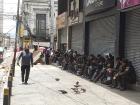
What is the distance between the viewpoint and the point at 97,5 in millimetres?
22438

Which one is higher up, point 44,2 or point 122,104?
point 44,2

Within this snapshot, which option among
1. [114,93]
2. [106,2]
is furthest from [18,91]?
[106,2]

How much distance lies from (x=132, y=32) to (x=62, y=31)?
1891cm

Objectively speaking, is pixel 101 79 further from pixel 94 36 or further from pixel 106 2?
pixel 94 36

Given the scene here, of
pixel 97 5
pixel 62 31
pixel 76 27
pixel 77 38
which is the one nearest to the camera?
pixel 97 5

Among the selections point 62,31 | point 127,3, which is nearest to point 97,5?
point 127,3

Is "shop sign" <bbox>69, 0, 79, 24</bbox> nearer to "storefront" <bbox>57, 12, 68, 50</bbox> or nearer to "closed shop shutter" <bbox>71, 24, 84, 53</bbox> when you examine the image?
"closed shop shutter" <bbox>71, 24, 84, 53</bbox>

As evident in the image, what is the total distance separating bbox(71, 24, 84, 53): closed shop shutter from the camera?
1144 inches

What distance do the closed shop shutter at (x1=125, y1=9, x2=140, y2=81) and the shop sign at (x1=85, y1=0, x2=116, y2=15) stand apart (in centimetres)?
124

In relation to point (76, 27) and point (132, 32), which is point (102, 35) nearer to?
point (132, 32)

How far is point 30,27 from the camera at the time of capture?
240 feet

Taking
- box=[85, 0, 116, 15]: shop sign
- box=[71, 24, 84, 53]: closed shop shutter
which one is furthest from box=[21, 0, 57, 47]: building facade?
box=[85, 0, 116, 15]: shop sign

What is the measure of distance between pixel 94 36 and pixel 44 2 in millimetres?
46262

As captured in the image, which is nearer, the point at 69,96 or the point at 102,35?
the point at 69,96
